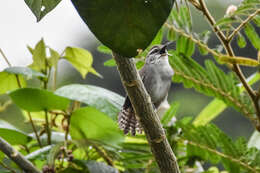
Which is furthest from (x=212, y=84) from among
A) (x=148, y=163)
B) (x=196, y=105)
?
(x=196, y=105)

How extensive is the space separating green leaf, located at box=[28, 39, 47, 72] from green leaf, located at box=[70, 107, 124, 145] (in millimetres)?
180

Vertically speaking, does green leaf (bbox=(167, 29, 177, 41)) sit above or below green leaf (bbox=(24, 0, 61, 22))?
below

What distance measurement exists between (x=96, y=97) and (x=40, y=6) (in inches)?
27.2

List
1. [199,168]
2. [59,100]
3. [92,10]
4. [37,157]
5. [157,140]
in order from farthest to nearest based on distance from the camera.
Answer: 1. [199,168]
2. [59,100]
3. [37,157]
4. [157,140]
5. [92,10]

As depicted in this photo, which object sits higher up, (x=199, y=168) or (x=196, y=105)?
(x=199, y=168)

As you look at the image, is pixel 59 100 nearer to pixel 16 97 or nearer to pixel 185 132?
pixel 16 97

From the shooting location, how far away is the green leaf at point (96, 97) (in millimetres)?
1044

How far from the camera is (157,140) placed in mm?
638

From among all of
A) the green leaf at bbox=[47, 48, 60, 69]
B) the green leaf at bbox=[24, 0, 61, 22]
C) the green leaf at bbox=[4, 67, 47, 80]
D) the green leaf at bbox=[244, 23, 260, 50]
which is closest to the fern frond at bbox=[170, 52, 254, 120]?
the green leaf at bbox=[244, 23, 260, 50]

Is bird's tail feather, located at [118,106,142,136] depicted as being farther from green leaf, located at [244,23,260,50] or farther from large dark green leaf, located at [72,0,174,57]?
large dark green leaf, located at [72,0,174,57]

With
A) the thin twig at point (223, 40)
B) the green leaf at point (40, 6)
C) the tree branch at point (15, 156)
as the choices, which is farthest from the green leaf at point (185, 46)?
the green leaf at point (40, 6)

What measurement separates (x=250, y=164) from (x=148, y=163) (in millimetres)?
274

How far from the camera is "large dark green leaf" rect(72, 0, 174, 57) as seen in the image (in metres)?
0.37

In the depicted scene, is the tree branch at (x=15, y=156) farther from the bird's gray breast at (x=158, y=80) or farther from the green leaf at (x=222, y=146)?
the bird's gray breast at (x=158, y=80)
